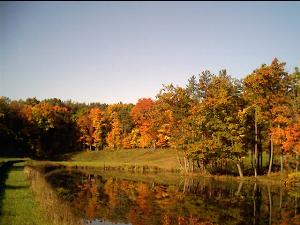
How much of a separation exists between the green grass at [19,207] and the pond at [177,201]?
414 centimetres

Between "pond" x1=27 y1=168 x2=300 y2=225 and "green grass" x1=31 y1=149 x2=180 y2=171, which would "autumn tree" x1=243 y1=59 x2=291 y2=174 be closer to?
"pond" x1=27 y1=168 x2=300 y2=225

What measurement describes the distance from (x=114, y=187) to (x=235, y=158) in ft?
61.7

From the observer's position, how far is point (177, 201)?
132ft

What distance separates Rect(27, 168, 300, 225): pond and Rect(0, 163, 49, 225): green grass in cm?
414

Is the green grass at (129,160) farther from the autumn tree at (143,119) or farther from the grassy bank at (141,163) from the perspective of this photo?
the autumn tree at (143,119)

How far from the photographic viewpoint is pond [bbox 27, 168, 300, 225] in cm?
3167

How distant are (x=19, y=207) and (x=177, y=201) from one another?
17.6 m

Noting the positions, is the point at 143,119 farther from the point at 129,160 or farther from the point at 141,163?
the point at 141,163

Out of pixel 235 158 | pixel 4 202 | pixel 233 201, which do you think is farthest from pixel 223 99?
pixel 4 202

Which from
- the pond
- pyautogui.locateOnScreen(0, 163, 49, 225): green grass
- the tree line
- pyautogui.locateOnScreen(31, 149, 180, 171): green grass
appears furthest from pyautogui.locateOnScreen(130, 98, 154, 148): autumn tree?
pyautogui.locateOnScreen(0, 163, 49, 225): green grass

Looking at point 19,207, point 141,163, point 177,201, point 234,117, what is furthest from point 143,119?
point 19,207

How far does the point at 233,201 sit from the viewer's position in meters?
40.4

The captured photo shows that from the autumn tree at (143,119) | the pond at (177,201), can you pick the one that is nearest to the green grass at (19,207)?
the pond at (177,201)

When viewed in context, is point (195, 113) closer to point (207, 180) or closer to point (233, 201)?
point (207, 180)
